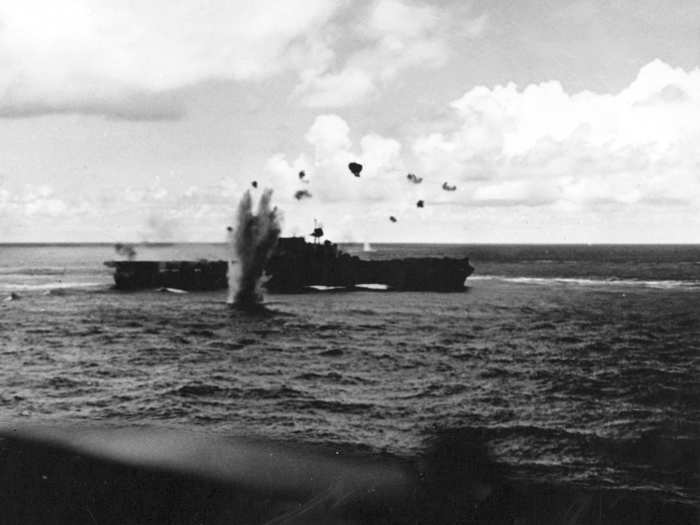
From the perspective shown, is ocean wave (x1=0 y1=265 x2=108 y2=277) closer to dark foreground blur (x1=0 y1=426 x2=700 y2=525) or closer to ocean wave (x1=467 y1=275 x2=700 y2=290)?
ocean wave (x1=467 y1=275 x2=700 y2=290)

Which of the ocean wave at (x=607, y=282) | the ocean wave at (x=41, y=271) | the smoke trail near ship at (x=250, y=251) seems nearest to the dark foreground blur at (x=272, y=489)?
the smoke trail near ship at (x=250, y=251)

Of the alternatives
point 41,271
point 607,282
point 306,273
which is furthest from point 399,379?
point 41,271

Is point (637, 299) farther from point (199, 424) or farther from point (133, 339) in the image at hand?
point (199, 424)

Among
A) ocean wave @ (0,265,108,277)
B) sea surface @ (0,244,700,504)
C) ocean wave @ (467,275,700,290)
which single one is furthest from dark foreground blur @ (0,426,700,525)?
ocean wave @ (0,265,108,277)

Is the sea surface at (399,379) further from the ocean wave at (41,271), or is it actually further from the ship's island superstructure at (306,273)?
the ocean wave at (41,271)

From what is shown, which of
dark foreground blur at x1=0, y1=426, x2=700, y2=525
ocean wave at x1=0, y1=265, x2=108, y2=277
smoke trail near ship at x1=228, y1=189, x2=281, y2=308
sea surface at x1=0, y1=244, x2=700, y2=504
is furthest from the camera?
ocean wave at x1=0, y1=265, x2=108, y2=277

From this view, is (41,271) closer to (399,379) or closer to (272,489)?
(399,379)

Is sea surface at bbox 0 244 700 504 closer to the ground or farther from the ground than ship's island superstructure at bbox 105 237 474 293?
closer to the ground
